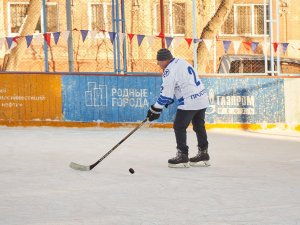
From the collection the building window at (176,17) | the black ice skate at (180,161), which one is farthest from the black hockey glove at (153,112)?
the building window at (176,17)

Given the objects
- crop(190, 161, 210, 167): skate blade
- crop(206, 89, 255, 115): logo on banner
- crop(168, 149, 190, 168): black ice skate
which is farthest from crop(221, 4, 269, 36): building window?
crop(168, 149, 190, 168): black ice skate

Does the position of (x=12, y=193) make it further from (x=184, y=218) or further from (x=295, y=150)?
(x=295, y=150)

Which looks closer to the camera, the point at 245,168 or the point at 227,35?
the point at 245,168

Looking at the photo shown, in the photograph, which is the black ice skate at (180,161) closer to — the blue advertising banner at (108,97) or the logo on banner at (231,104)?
the logo on banner at (231,104)

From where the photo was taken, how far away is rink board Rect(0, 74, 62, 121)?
53.9ft

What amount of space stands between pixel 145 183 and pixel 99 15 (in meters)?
20.5

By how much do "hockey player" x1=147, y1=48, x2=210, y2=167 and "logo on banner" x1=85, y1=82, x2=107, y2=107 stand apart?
5703 mm

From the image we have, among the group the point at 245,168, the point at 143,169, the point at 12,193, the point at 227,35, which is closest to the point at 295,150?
the point at 245,168

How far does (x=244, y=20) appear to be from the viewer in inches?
1249

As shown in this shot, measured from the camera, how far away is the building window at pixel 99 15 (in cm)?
2912

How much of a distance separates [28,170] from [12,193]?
5.89 feet

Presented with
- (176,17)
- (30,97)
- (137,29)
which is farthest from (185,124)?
(176,17)

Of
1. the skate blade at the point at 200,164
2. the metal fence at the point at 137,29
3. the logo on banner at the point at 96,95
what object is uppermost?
the metal fence at the point at 137,29

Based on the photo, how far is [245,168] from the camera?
35.0 ft
